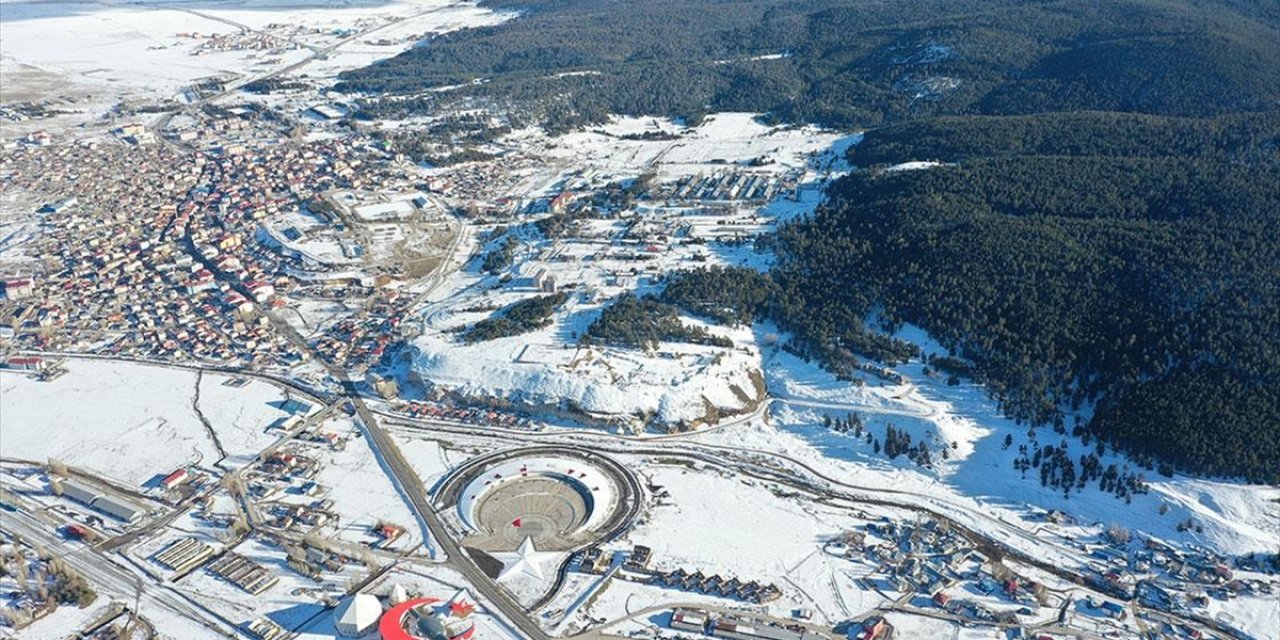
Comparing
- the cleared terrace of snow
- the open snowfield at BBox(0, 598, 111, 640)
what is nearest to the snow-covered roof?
the cleared terrace of snow

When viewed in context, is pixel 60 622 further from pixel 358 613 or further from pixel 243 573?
pixel 358 613

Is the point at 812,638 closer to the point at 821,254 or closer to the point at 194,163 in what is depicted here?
the point at 821,254

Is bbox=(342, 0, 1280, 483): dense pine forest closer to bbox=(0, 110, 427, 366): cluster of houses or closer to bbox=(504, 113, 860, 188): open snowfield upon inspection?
bbox=(504, 113, 860, 188): open snowfield

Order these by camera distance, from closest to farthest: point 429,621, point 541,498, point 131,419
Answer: point 429,621 → point 541,498 → point 131,419

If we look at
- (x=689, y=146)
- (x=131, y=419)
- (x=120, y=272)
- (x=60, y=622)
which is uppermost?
(x=689, y=146)

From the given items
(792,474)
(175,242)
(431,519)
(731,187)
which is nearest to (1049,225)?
(731,187)

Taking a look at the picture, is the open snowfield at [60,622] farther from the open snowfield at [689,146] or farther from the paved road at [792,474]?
the open snowfield at [689,146]
